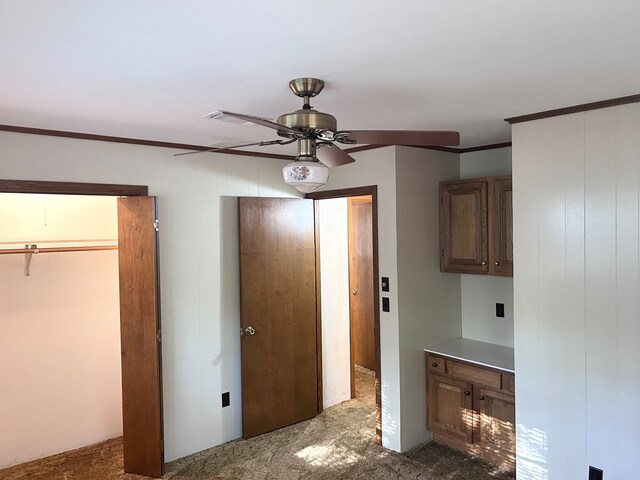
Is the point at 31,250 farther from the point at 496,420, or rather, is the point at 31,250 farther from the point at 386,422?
the point at 496,420

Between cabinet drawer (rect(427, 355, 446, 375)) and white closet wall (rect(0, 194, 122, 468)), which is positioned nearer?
white closet wall (rect(0, 194, 122, 468))

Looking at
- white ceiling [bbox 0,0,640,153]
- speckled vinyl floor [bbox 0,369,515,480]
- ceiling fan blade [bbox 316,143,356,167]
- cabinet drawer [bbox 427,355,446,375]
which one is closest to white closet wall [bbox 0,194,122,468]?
speckled vinyl floor [bbox 0,369,515,480]

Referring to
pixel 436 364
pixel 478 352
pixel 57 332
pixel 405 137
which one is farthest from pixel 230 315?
pixel 405 137

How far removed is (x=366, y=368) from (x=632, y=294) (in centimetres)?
367

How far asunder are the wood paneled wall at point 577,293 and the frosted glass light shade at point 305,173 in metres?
1.55

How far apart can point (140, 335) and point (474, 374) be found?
7.96 ft

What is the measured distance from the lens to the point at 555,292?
2.71 metres

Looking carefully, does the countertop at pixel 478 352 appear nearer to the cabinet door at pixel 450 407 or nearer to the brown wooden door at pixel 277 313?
the cabinet door at pixel 450 407

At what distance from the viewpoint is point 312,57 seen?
1.76 m

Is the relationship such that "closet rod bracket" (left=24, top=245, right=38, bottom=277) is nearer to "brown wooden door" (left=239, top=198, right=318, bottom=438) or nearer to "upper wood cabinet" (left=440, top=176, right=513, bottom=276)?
"brown wooden door" (left=239, top=198, right=318, bottom=438)

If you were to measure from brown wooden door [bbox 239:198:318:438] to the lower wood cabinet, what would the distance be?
1107 mm

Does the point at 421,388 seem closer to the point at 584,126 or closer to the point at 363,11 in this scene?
the point at 584,126

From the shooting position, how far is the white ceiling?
4.63 ft

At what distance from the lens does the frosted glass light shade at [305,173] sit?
1.85m
